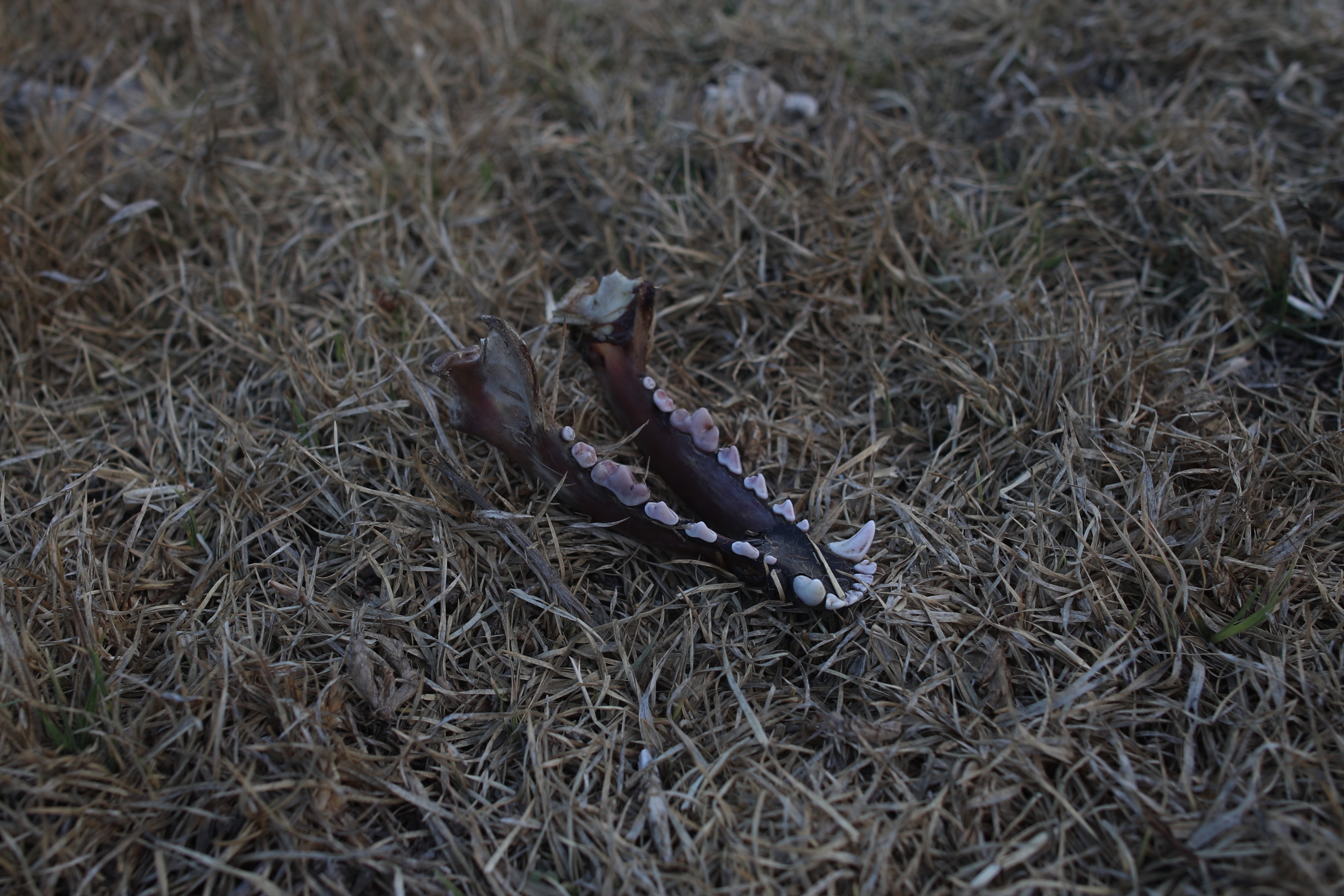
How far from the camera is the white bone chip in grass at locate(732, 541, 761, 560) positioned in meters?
1.71

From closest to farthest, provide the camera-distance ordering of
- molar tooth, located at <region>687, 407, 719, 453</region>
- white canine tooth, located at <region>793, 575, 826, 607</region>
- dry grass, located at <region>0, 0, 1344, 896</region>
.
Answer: dry grass, located at <region>0, 0, 1344, 896</region>
white canine tooth, located at <region>793, 575, 826, 607</region>
molar tooth, located at <region>687, 407, 719, 453</region>

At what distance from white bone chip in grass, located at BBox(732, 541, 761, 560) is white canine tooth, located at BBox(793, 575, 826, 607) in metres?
0.10

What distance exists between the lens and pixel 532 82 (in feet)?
9.71

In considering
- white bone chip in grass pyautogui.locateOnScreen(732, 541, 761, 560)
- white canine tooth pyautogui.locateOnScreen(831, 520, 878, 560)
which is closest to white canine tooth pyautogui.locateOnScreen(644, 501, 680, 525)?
white bone chip in grass pyautogui.locateOnScreen(732, 541, 761, 560)

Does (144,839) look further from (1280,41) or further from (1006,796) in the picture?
(1280,41)

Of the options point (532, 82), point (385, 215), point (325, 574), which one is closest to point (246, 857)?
point (325, 574)

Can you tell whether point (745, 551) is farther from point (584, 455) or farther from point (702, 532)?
point (584, 455)

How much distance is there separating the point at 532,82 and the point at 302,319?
125 centimetres

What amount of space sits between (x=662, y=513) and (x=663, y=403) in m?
0.31

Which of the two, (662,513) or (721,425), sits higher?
(662,513)

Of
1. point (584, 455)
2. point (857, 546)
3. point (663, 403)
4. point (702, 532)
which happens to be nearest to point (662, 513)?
point (702, 532)

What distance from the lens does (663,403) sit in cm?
192

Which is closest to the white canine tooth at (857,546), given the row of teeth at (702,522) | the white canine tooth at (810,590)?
the row of teeth at (702,522)

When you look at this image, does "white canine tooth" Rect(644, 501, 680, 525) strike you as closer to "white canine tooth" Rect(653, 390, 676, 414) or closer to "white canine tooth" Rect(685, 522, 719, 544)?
"white canine tooth" Rect(685, 522, 719, 544)
